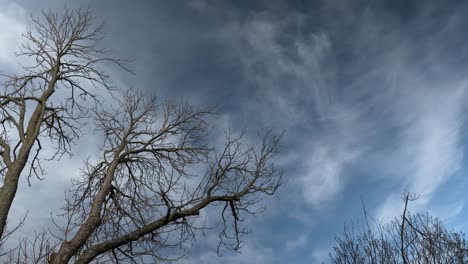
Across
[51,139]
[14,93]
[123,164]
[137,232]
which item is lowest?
[137,232]

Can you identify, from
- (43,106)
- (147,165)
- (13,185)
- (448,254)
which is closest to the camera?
(13,185)

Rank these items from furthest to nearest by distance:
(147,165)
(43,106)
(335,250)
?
(335,250) < (147,165) < (43,106)

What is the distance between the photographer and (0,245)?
304 inches

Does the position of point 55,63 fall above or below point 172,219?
above

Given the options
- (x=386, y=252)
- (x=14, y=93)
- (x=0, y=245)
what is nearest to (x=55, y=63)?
(x=14, y=93)

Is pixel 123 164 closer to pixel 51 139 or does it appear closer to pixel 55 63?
pixel 51 139

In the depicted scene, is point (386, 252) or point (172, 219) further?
point (386, 252)

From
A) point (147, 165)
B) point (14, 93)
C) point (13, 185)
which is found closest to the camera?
point (13, 185)

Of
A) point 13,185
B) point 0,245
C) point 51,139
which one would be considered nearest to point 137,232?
point 13,185

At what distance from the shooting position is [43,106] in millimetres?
6914

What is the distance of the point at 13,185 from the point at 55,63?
3506mm

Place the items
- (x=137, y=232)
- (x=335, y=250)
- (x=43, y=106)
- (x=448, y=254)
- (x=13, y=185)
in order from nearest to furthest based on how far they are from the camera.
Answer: (x=13, y=185), (x=137, y=232), (x=43, y=106), (x=448, y=254), (x=335, y=250)

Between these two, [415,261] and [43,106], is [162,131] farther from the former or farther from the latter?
[415,261]

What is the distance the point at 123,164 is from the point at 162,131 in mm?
1176
